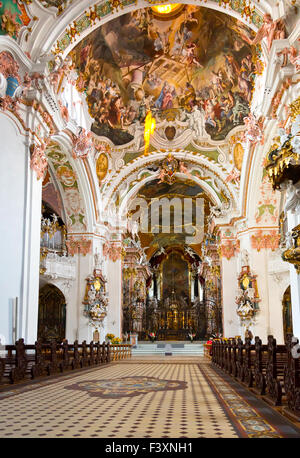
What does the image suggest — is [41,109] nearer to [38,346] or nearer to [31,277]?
[31,277]

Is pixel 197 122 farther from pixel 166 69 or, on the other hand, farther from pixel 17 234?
pixel 17 234

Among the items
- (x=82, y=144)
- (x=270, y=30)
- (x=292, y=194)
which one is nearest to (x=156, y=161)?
(x=82, y=144)

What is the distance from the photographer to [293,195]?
808 cm

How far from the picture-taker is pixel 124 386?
7609mm

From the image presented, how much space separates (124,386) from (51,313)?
1320 centimetres

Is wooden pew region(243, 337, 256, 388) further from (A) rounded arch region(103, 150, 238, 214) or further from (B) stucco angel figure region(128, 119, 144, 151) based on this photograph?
(B) stucco angel figure region(128, 119, 144, 151)

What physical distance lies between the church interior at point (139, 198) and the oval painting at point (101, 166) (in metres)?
0.07

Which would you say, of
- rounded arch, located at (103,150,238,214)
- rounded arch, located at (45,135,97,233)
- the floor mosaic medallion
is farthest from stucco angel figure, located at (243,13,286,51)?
the floor mosaic medallion

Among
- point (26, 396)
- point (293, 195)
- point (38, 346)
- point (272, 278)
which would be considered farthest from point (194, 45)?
point (26, 396)

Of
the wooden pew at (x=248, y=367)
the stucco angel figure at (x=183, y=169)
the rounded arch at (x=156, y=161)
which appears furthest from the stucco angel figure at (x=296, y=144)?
the stucco angel figure at (x=183, y=169)

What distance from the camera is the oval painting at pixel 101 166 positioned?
1964cm

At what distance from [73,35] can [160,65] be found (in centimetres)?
552

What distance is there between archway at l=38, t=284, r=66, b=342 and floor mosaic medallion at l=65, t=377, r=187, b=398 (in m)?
11.5

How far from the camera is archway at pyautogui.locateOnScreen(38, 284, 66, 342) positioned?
786 inches
